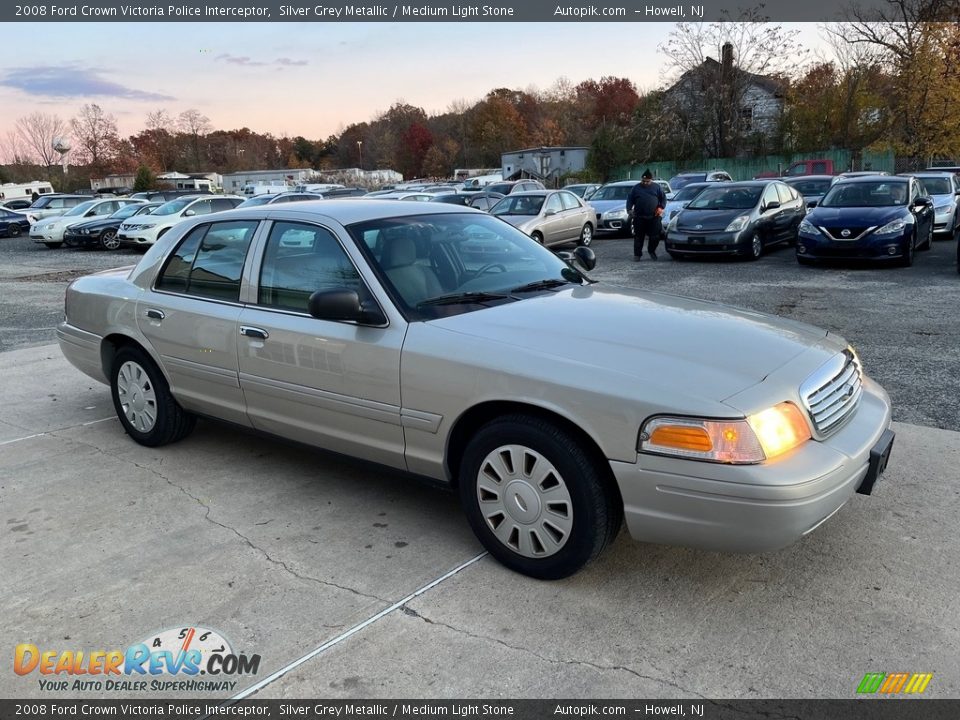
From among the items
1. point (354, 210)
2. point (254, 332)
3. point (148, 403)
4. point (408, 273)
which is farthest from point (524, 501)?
point (148, 403)

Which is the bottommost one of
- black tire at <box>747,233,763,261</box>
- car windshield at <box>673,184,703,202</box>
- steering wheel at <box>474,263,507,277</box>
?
black tire at <box>747,233,763,261</box>

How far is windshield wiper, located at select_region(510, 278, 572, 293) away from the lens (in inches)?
160

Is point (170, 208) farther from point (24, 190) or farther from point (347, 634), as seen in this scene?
point (24, 190)

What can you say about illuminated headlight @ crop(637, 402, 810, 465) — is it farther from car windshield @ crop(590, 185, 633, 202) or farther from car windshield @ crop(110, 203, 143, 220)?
car windshield @ crop(110, 203, 143, 220)

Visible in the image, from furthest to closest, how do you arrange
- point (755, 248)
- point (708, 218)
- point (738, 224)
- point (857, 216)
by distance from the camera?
point (708, 218) < point (755, 248) < point (738, 224) < point (857, 216)

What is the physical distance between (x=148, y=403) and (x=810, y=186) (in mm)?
19436

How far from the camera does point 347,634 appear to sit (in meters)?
2.96

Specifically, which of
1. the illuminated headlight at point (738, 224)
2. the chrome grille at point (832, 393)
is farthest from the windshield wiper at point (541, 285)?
the illuminated headlight at point (738, 224)

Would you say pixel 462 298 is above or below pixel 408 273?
below

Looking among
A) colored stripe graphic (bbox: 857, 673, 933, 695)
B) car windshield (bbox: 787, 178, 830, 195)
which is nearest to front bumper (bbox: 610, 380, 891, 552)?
colored stripe graphic (bbox: 857, 673, 933, 695)

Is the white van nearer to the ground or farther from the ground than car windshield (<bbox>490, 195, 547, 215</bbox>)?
farther from the ground

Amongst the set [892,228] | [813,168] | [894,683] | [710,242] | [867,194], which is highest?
[813,168]

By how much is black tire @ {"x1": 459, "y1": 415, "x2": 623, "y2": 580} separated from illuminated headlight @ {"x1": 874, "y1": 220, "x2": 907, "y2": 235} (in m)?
11.1

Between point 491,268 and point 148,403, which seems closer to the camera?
point 491,268
